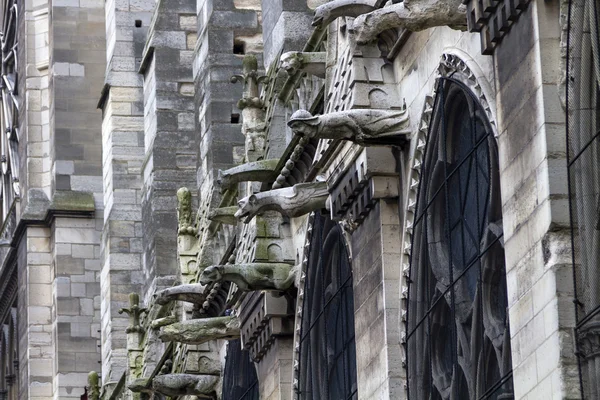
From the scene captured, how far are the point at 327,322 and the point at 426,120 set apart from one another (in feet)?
18.1

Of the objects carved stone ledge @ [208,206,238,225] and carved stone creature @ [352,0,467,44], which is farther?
carved stone ledge @ [208,206,238,225]

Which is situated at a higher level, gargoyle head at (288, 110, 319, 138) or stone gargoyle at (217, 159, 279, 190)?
stone gargoyle at (217, 159, 279, 190)

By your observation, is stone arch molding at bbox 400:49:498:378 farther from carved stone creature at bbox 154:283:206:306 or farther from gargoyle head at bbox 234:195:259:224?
A: carved stone creature at bbox 154:283:206:306

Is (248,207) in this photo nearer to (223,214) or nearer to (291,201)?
(291,201)

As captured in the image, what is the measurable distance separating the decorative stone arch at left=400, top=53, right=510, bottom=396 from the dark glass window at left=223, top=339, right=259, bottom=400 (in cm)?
910

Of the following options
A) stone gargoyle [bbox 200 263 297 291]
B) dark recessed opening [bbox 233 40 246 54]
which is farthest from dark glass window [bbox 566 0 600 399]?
dark recessed opening [bbox 233 40 246 54]

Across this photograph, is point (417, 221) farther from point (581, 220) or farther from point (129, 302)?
point (129, 302)

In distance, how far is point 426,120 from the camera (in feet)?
85.1

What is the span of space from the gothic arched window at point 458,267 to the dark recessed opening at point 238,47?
16.2m

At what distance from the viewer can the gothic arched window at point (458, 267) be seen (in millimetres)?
23656

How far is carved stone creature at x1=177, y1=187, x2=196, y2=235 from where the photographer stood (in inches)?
1641

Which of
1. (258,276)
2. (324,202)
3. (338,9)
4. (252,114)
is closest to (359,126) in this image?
(338,9)

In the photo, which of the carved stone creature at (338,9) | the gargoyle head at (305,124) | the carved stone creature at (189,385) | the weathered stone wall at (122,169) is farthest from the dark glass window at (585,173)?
the weathered stone wall at (122,169)

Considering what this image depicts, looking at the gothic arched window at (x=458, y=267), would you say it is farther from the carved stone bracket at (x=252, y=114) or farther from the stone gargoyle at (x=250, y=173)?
the carved stone bracket at (x=252, y=114)
